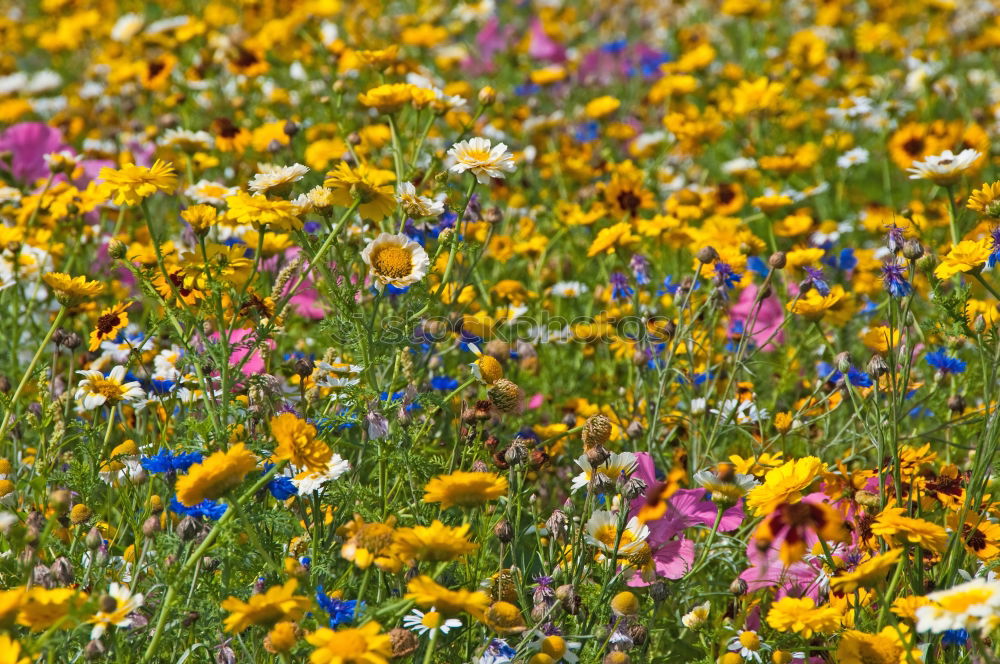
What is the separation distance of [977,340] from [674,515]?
0.52 meters

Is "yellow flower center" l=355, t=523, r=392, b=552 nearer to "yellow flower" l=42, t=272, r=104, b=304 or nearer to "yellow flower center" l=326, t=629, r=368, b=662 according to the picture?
"yellow flower center" l=326, t=629, r=368, b=662

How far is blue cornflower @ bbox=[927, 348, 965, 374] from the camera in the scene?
1.96 meters

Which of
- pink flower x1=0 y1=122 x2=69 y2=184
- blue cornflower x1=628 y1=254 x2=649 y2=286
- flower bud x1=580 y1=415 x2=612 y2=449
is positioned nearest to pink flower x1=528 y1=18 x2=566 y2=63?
pink flower x1=0 y1=122 x2=69 y2=184

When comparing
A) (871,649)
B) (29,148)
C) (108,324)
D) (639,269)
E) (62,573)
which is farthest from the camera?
(29,148)

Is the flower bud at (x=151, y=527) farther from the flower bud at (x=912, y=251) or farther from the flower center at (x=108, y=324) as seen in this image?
the flower bud at (x=912, y=251)

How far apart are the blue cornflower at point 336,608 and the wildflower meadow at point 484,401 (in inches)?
0.4

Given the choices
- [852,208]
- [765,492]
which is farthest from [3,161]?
[852,208]

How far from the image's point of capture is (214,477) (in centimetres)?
123

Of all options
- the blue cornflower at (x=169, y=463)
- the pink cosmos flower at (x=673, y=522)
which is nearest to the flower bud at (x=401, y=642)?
the blue cornflower at (x=169, y=463)

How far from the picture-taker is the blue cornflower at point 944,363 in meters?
1.96

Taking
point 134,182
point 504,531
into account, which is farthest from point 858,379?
point 134,182

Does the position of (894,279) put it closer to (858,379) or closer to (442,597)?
(858,379)

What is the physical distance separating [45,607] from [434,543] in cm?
42

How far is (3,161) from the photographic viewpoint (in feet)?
10.1
